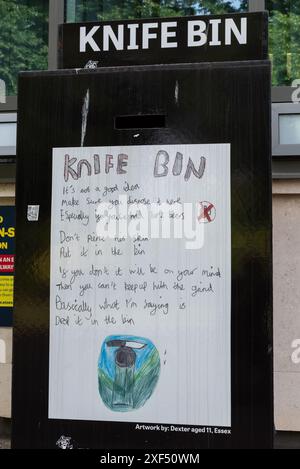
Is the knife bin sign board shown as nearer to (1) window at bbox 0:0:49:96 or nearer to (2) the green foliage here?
(2) the green foliage

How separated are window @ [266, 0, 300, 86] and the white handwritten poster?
9.20 ft

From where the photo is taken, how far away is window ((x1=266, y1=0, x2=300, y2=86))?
4570mm

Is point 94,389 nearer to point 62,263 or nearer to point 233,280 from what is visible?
point 62,263

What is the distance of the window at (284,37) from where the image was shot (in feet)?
15.0

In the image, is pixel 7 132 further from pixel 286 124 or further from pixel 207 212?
pixel 207 212

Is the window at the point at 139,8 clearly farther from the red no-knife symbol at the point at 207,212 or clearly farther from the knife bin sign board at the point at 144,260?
the red no-knife symbol at the point at 207,212

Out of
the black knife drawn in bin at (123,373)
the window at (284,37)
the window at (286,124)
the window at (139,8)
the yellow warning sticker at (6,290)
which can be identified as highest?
the window at (139,8)

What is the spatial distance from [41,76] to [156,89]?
47cm

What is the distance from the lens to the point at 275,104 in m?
4.29

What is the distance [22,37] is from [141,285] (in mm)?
3755

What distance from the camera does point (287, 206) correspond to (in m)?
4.25

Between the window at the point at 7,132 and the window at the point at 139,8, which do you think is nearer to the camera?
the window at the point at 7,132

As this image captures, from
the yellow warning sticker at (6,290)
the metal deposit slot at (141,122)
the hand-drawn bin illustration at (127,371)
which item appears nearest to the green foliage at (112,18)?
the yellow warning sticker at (6,290)

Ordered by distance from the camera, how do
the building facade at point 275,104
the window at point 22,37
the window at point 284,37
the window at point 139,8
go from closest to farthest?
the building facade at point 275,104
the window at point 284,37
the window at point 139,8
the window at point 22,37
